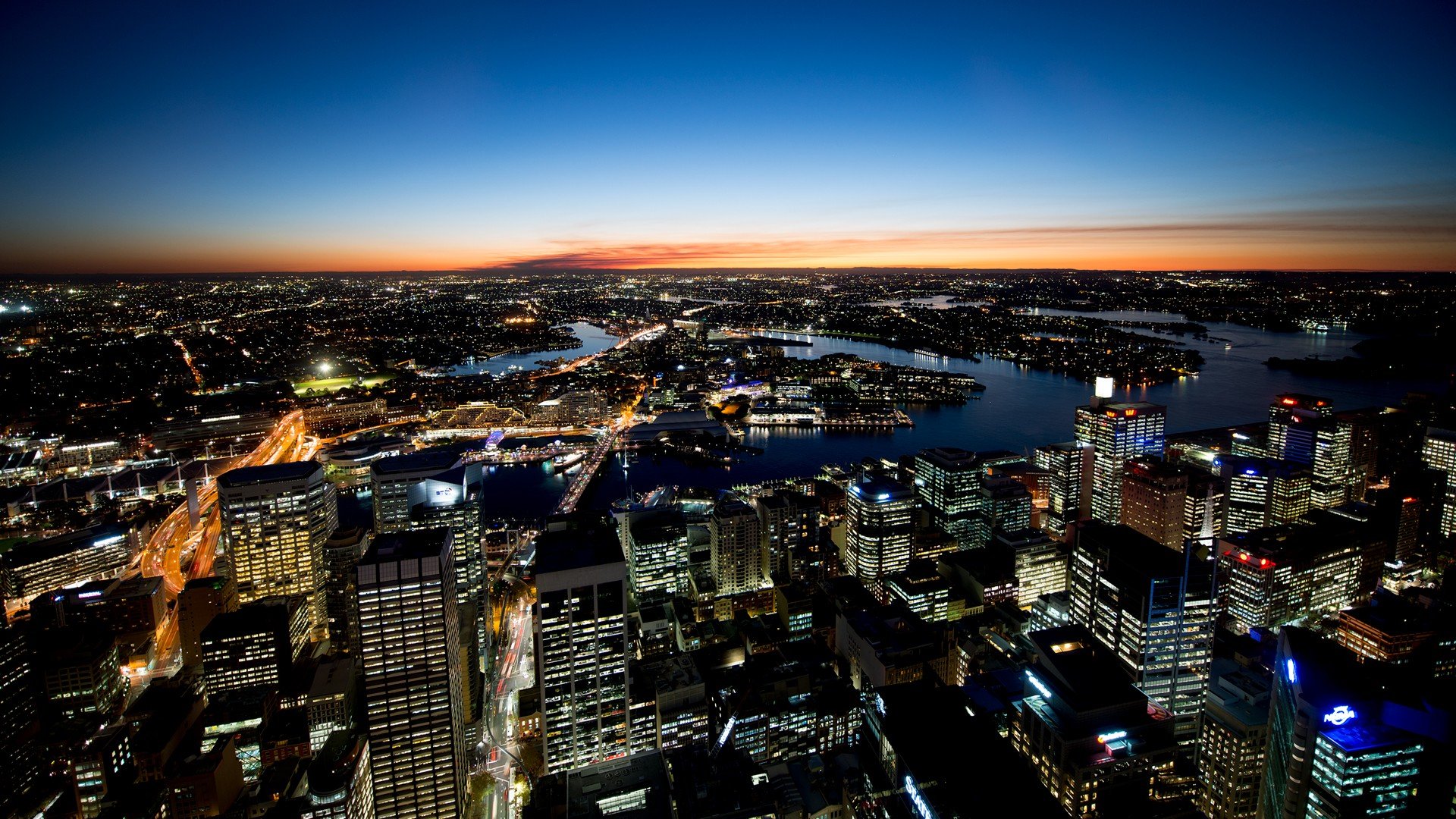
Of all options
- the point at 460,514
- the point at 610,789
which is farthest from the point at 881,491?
the point at 610,789

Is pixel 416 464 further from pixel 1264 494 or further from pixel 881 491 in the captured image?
pixel 1264 494

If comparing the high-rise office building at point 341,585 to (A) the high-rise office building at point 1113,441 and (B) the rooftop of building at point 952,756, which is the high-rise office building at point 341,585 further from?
(A) the high-rise office building at point 1113,441

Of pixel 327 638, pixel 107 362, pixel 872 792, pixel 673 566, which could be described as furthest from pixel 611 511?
pixel 107 362

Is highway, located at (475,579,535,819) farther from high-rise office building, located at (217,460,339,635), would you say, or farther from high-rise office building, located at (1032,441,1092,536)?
high-rise office building, located at (1032,441,1092,536)

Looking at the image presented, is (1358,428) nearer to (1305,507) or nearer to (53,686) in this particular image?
(1305,507)

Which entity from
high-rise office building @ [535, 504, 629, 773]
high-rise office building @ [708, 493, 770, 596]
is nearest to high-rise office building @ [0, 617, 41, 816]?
high-rise office building @ [535, 504, 629, 773]

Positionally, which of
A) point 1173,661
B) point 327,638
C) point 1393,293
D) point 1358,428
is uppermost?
point 1393,293
